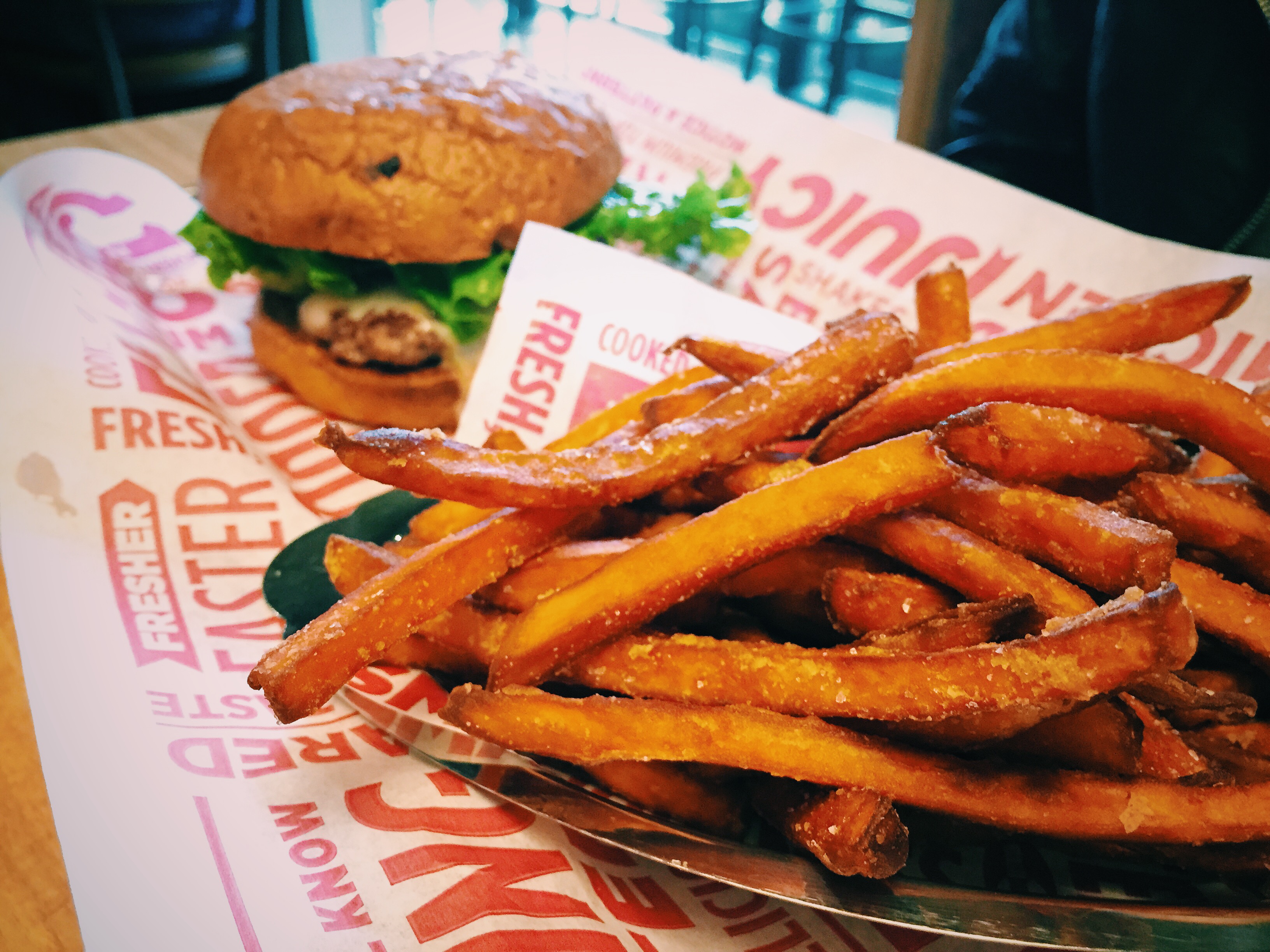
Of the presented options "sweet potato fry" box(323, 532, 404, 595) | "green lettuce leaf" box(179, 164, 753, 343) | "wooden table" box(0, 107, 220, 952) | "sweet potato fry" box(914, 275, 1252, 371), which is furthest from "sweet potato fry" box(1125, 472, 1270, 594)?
"green lettuce leaf" box(179, 164, 753, 343)

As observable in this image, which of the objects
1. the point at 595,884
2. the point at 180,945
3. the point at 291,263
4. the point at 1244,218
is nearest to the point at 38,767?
the point at 180,945

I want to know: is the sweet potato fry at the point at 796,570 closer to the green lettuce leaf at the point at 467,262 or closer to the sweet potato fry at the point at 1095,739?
the sweet potato fry at the point at 1095,739

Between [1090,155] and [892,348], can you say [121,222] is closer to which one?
[892,348]

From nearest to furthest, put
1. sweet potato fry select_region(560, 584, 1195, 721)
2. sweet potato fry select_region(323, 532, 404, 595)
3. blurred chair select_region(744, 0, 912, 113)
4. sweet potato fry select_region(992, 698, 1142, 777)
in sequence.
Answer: sweet potato fry select_region(560, 584, 1195, 721) → sweet potato fry select_region(992, 698, 1142, 777) → sweet potato fry select_region(323, 532, 404, 595) → blurred chair select_region(744, 0, 912, 113)

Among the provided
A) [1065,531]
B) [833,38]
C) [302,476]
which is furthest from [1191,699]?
[833,38]

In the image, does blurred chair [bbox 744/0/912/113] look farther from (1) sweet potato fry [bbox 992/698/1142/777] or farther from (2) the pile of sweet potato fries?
(1) sweet potato fry [bbox 992/698/1142/777]

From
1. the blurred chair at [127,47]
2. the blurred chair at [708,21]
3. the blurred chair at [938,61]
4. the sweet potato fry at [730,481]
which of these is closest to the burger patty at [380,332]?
the sweet potato fry at [730,481]

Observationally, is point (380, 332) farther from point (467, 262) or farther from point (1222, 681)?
point (1222, 681)
